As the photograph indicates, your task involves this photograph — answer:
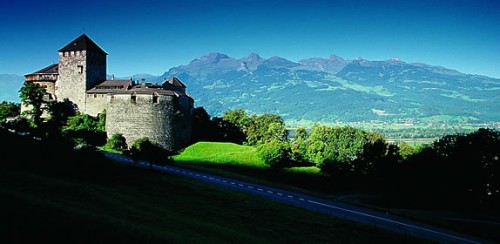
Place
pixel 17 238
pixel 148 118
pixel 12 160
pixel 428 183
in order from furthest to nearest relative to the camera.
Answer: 1. pixel 148 118
2. pixel 428 183
3. pixel 12 160
4. pixel 17 238

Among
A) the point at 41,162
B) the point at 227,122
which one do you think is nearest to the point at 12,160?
the point at 41,162

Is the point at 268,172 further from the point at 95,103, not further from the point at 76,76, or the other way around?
the point at 76,76

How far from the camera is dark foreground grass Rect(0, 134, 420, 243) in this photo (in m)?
14.4

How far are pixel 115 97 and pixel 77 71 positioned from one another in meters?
15.1

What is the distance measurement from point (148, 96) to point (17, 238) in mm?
49283

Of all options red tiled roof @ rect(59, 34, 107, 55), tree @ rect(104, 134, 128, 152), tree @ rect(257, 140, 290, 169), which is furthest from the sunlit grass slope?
red tiled roof @ rect(59, 34, 107, 55)

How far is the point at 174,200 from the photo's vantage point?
2644cm

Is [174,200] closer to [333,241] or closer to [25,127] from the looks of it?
[333,241]

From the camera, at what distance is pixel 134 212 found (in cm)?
2031

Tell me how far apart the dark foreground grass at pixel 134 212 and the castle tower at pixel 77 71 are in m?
40.3

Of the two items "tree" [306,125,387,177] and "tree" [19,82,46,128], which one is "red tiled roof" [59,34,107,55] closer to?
"tree" [19,82,46,128]

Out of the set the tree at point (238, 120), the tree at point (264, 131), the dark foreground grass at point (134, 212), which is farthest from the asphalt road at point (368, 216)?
the tree at point (238, 120)

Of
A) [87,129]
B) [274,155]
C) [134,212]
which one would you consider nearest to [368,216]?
[134,212]

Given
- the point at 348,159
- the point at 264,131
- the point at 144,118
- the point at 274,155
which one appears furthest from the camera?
the point at 264,131
